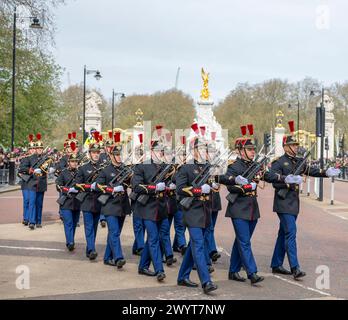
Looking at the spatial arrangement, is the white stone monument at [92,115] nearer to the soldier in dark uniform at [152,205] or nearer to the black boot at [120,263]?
the black boot at [120,263]

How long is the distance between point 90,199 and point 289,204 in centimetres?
347

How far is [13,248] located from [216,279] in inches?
171

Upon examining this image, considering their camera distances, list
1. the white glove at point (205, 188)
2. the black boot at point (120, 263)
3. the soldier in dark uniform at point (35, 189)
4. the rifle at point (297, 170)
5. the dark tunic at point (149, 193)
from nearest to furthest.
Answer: the white glove at point (205, 188) → the dark tunic at point (149, 193) → the rifle at point (297, 170) → the black boot at point (120, 263) → the soldier in dark uniform at point (35, 189)

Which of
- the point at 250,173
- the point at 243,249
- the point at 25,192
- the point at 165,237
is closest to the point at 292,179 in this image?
the point at 250,173

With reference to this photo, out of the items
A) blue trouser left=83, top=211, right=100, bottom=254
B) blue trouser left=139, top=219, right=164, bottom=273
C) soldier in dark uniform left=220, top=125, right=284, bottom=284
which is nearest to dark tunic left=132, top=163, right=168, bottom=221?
blue trouser left=139, top=219, right=164, bottom=273

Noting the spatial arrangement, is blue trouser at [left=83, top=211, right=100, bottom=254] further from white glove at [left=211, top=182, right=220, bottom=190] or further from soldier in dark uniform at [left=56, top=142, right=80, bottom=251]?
white glove at [left=211, top=182, right=220, bottom=190]

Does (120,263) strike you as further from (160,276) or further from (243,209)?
(243,209)

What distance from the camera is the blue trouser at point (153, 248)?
28.0ft

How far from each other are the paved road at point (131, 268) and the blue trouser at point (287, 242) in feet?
0.84

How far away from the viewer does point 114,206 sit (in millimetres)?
9453

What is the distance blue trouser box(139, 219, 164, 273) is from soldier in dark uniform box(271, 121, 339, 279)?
6.01 feet

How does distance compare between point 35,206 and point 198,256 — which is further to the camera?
A: point 35,206

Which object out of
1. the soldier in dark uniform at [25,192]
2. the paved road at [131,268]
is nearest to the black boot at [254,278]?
the paved road at [131,268]
